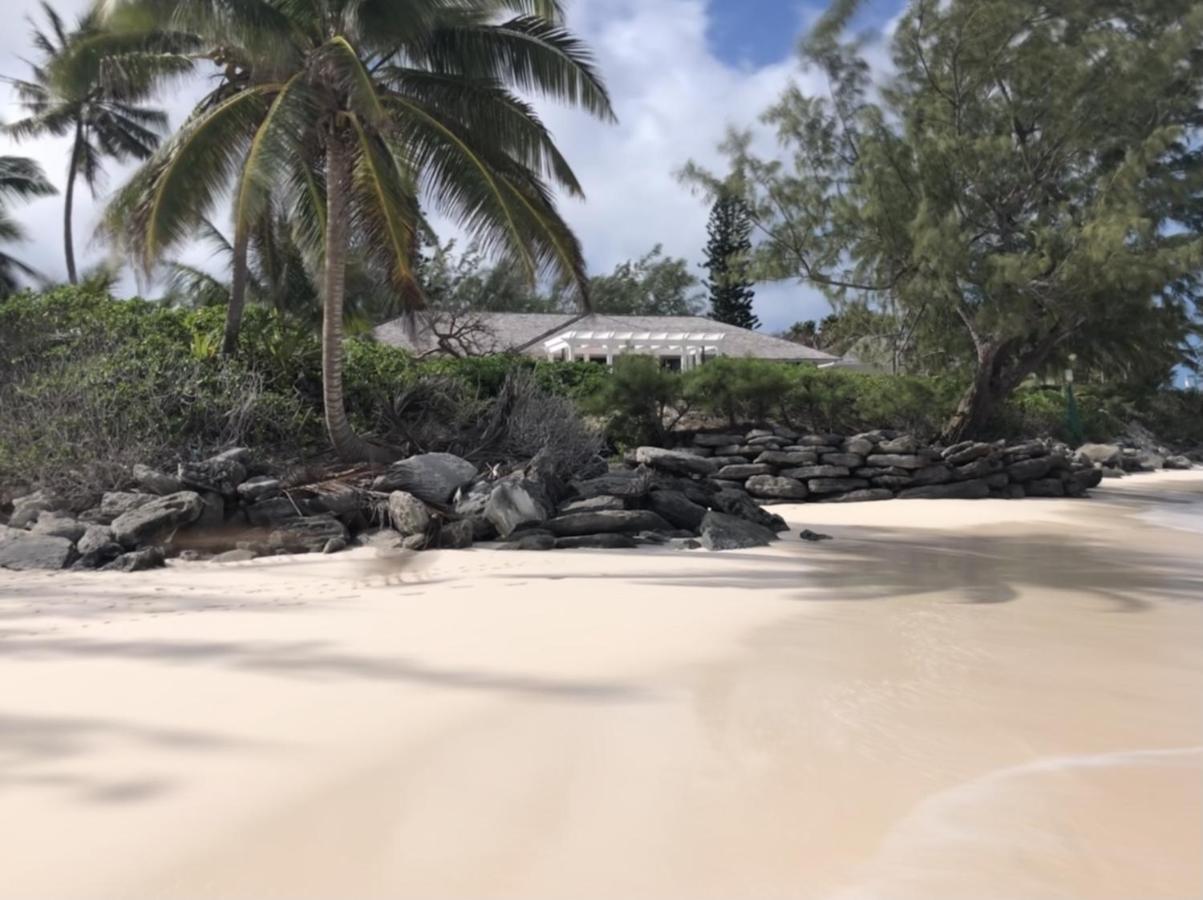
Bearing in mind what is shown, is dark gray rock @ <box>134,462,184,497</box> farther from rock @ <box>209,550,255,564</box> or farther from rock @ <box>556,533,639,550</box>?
rock @ <box>556,533,639,550</box>

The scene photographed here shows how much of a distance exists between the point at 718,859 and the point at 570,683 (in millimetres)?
1782

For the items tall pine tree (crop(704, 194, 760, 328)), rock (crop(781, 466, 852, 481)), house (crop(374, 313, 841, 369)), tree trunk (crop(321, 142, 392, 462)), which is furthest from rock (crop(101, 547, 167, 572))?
tall pine tree (crop(704, 194, 760, 328))

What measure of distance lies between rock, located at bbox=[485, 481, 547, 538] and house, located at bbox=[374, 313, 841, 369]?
15.4 metres

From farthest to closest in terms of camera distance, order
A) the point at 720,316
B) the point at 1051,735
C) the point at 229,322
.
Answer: the point at 720,316
the point at 229,322
the point at 1051,735

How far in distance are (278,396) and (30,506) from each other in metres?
3.51

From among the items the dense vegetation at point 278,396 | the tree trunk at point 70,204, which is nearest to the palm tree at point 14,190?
the tree trunk at point 70,204

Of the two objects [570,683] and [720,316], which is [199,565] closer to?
[570,683]

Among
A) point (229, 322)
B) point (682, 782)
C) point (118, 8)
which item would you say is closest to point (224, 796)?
point (682, 782)

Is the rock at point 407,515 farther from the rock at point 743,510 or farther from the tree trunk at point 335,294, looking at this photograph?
the rock at point 743,510

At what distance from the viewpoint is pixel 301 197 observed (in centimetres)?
1405

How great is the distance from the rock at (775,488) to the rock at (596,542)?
730 centimetres

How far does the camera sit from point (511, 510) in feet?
31.9

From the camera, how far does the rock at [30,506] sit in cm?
936

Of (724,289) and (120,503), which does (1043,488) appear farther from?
(724,289)
